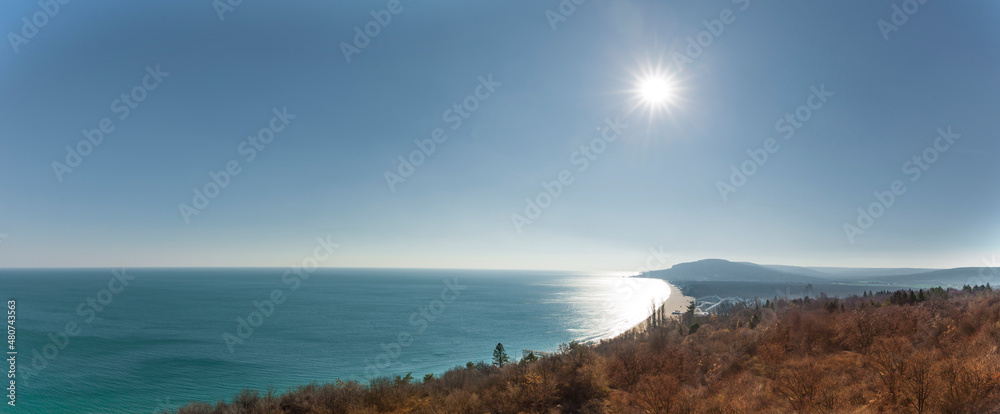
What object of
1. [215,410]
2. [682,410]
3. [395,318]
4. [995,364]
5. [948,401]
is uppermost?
[995,364]

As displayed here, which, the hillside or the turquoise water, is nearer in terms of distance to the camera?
the hillside

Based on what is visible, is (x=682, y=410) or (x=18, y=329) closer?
(x=682, y=410)

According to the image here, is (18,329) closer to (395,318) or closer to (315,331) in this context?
(315,331)

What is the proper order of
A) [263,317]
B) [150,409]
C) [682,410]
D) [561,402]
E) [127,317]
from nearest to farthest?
[682,410]
[561,402]
[150,409]
[127,317]
[263,317]

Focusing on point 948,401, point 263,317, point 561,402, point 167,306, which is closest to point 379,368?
point 561,402

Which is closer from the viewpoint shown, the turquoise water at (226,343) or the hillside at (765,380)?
the hillside at (765,380)

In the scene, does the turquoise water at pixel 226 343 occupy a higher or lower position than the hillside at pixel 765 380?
lower

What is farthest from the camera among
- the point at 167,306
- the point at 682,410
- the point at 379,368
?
the point at 167,306

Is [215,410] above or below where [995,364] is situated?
below

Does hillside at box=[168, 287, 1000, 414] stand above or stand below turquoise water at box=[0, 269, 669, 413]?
above

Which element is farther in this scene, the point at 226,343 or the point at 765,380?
the point at 226,343

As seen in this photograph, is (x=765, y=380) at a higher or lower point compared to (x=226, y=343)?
higher
